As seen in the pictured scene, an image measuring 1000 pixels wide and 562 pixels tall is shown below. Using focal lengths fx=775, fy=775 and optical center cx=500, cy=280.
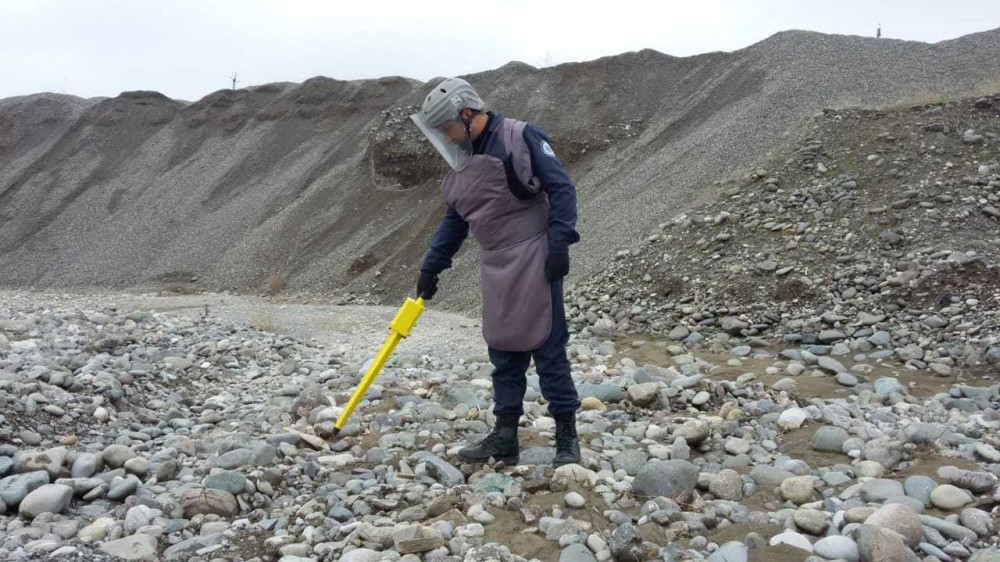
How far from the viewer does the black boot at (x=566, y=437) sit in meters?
4.32

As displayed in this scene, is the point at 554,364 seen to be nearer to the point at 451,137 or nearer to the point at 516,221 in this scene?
the point at 516,221

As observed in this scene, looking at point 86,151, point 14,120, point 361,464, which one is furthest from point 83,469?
point 14,120

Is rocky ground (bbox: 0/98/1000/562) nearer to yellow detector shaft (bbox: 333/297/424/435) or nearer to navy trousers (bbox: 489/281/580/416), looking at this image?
yellow detector shaft (bbox: 333/297/424/435)

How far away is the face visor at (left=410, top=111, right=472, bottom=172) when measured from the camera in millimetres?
4246

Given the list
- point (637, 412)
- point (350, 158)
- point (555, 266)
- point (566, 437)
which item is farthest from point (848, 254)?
point (350, 158)

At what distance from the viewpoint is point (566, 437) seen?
4.36m

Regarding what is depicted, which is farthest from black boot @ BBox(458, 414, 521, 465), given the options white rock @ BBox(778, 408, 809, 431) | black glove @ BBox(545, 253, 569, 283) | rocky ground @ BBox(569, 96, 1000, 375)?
rocky ground @ BBox(569, 96, 1000, 375)

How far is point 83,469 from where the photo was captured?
4.30 meters

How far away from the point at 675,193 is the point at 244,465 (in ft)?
34.7

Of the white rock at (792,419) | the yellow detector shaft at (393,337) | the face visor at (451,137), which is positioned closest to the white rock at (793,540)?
the white rock at (792,419)

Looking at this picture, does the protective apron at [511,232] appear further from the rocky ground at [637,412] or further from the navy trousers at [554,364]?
the rocky ground at [637,412]

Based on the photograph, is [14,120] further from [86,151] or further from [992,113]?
[992,113]

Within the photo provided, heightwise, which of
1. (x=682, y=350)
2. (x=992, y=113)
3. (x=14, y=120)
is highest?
(x=14, y=120)

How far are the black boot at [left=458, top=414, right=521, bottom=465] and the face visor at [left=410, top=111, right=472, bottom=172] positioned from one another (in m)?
1.48
